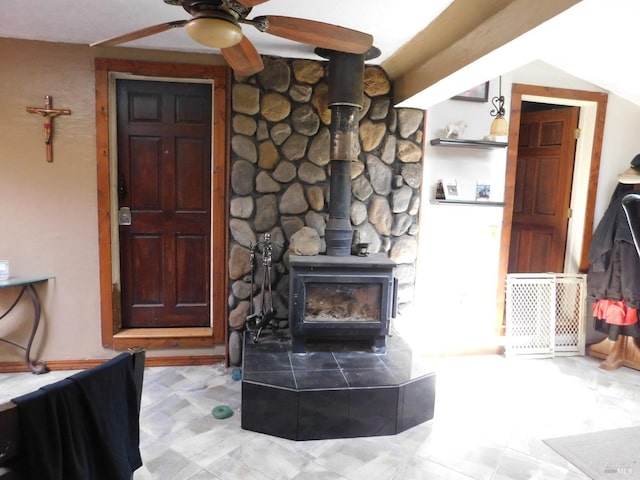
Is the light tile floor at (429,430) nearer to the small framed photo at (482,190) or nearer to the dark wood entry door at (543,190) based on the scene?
the dark wood entry door at (543,190)

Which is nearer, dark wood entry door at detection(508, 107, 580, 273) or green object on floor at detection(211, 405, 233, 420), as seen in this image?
green object on floor at detection(211, 405, 233, 420)

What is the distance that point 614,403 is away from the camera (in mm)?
2918

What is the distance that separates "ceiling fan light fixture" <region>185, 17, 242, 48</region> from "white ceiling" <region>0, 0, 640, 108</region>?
82cm

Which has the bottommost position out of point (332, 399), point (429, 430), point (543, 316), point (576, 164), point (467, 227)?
point (429, 430)

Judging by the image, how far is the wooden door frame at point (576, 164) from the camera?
354 centimetres

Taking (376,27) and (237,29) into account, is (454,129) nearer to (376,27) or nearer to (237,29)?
(376,27)

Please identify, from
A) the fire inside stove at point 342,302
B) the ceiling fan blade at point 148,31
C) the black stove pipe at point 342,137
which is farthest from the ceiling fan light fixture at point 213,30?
the fire inside stove at point 342,302

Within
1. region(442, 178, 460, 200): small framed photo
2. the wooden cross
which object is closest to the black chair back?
region(442, 178, 460, 200): small framed photo

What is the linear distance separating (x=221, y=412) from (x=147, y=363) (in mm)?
1006

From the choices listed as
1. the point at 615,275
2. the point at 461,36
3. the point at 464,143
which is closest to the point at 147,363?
the point at 464,143

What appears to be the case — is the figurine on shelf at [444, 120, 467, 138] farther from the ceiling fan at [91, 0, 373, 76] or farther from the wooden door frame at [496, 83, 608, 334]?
the ceiling fan at [91, 0, 373, 76]

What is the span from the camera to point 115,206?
124 inches

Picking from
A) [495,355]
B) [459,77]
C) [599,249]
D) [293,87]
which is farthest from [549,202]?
[293,87]

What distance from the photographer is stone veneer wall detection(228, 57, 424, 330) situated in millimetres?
3104
